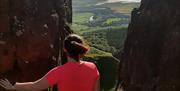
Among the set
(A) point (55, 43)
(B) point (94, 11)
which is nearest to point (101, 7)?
(B) point (94, 11)

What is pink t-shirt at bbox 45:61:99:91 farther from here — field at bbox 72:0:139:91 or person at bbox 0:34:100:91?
field at bbox 72:0:139:91

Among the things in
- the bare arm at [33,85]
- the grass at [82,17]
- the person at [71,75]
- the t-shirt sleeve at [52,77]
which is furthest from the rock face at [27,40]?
the grass at [82,17]

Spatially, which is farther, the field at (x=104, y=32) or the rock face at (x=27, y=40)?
the field at (x=104, y=32)

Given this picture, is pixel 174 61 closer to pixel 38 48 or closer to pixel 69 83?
pixel 38 48

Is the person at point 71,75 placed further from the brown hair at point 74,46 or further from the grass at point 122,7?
the grass at point 122,7

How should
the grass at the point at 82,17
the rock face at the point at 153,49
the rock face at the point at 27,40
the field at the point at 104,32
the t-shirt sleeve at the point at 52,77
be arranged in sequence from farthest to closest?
the grass at the point at 82,17 → the field at the point at 104,32 → the rock face at the point at 153,49 → the rock face at the point at 27,40 → the t-shirt sleeve at the point at 52,77

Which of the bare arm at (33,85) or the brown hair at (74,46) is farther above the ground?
the brown hair at (74,46)

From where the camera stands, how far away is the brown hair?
217 inches

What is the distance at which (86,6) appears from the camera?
3041 inches

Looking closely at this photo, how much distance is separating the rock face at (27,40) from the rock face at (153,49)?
4.75 metres

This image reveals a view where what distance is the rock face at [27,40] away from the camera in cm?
1465

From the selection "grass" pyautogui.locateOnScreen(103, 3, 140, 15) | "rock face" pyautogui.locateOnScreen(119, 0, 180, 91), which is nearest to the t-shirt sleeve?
"rock face" pyautogui.locateOnScreen(119, 0, 180, 91)

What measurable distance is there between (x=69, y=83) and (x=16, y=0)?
32.2ft

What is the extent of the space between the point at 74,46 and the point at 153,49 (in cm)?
1519
